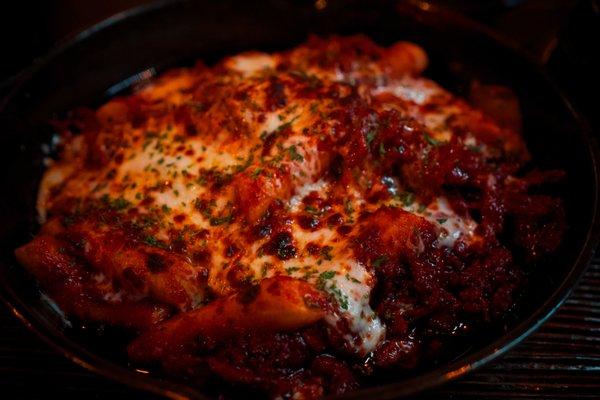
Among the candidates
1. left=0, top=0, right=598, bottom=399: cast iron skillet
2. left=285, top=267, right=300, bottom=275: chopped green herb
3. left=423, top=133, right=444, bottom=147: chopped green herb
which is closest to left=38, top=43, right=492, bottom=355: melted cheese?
left=285, top=267, right=300, bottom=275: chopped green herb

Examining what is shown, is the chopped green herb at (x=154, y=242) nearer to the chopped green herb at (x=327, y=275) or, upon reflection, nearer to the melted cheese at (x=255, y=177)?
Result: the melted cheese at (x=255, y=177)

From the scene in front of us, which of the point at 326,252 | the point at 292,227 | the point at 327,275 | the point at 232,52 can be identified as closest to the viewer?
the point at 327,275

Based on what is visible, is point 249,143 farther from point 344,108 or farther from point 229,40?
point 229,40

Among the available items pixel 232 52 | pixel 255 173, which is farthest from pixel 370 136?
pixel 232 52

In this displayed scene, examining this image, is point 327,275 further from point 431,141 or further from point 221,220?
point 431,141

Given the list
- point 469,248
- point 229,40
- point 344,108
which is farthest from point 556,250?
point 229,40

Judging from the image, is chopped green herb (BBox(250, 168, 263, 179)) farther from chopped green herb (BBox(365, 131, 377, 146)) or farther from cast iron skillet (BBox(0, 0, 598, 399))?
cast iron skillet (BBox(0, 0, 598, 399))
